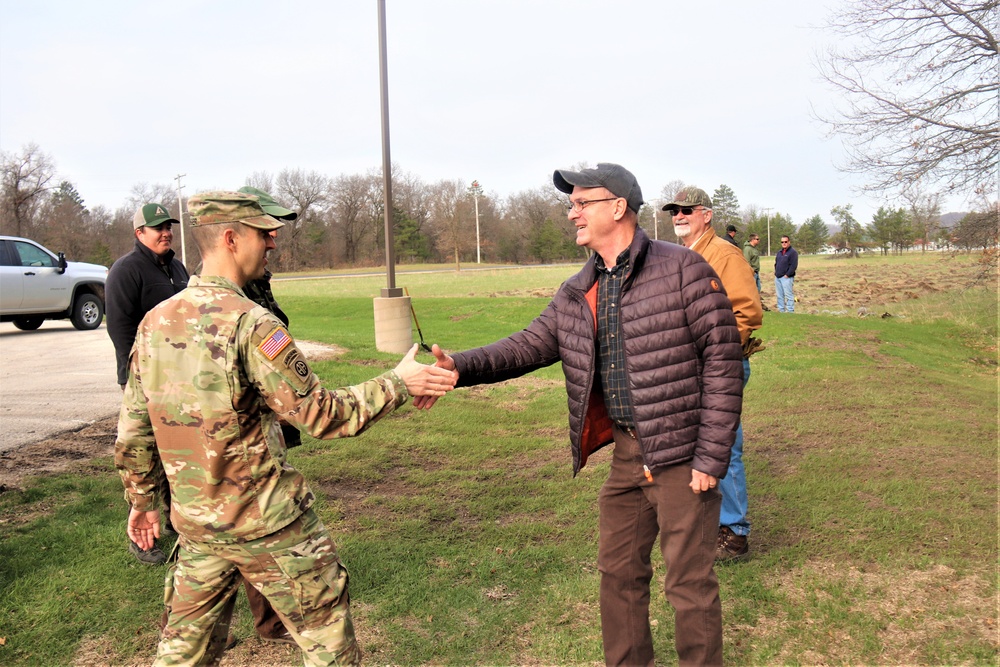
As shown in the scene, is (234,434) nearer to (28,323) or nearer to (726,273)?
(726,273)

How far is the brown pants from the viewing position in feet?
9.76

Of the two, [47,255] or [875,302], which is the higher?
[47,255]

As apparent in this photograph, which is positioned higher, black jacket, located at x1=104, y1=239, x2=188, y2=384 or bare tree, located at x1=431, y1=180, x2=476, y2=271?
bare tree, located at x1=431, y1=180, x2=476, y2=271

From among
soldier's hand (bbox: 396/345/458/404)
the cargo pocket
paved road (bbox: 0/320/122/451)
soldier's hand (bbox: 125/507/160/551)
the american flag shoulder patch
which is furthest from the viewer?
paved road (bbox: 0/320/122/451)

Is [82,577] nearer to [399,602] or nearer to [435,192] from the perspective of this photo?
[399,602]

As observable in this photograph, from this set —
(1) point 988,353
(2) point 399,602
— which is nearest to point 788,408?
(2) point 399,602

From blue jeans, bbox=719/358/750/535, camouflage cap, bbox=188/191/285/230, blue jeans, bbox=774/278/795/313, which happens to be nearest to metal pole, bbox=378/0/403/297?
blue jeans, bbox=719/358/750/535

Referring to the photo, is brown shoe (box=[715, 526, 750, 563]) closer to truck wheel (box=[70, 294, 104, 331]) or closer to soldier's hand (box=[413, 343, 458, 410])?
soldier's hand (box=[413, 343, 458, 410])

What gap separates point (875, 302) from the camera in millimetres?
25781

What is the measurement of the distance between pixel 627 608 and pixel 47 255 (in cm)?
1705

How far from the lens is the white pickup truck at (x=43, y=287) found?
1578cm

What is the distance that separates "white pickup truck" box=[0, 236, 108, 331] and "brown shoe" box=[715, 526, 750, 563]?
48.9ft

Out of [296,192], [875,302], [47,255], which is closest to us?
[47,255]

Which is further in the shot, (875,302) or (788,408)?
(875,302)
